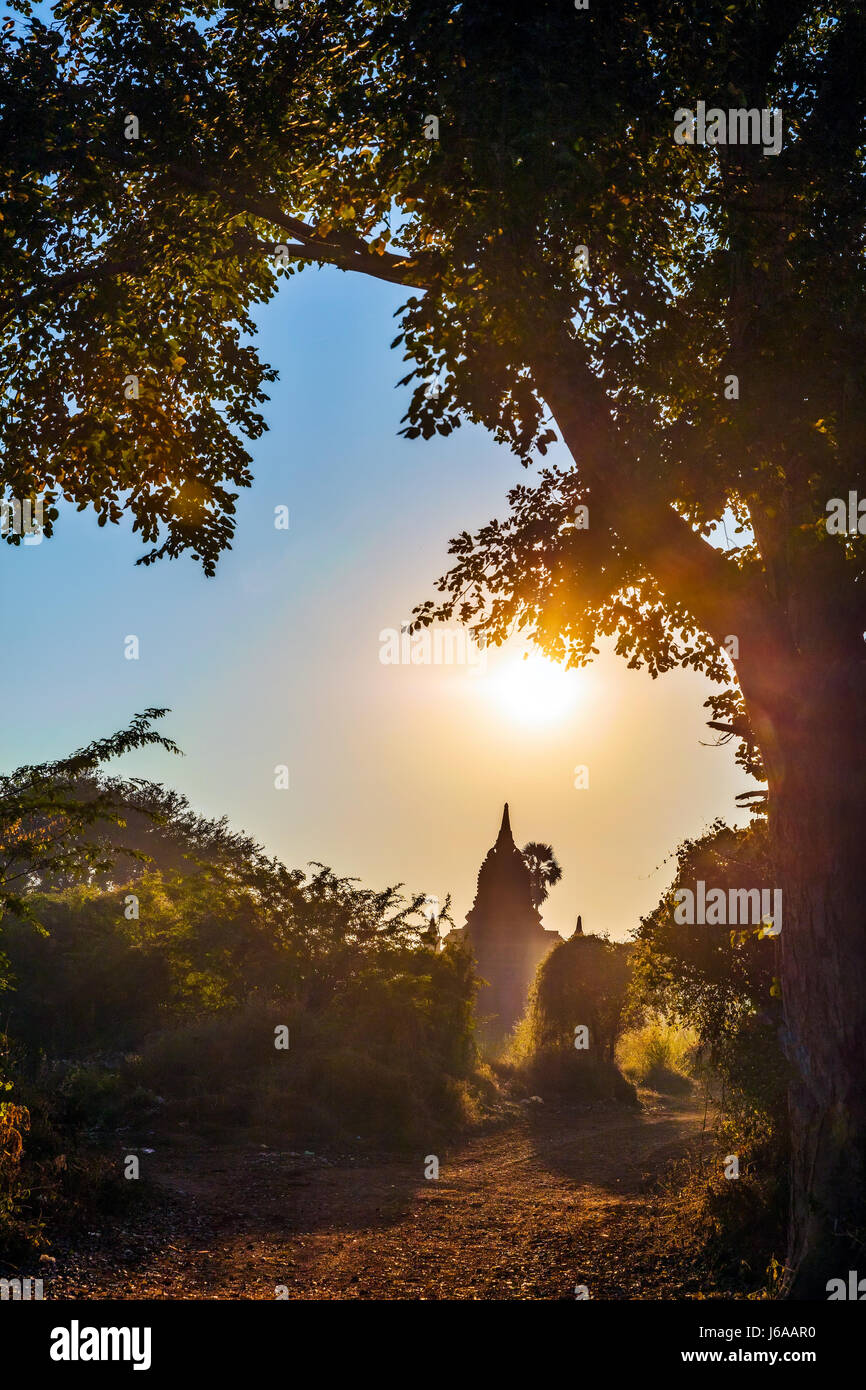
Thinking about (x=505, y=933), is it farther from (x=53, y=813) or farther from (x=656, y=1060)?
(x=53, y=813)

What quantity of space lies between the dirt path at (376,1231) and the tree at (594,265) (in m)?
3.12

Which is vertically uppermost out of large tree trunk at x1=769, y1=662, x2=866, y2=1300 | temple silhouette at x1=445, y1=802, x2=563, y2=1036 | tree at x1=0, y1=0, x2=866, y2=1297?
tree at x1=0, y1=0, x2=866, y2=1297

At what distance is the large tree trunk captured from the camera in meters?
6.95

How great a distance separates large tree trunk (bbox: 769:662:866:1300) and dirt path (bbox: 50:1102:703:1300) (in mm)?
2051

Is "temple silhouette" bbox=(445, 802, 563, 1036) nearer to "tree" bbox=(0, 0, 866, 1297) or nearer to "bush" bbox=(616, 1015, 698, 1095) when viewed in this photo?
"bush" bbox=(616, 1015, 698, 1095)

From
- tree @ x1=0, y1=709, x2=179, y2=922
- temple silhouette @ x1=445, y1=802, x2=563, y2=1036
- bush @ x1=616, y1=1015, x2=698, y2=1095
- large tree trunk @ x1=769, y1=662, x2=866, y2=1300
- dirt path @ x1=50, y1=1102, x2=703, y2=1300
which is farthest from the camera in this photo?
temple silhouette @ x1=445, y1=802, x2=563, y2=1036

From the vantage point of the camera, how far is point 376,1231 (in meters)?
10.8

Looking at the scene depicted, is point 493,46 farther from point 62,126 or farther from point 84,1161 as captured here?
point 84,1161

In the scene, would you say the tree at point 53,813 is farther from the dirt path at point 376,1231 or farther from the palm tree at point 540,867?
the palm tree at point 540,867

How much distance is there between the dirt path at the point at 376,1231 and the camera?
322 inches

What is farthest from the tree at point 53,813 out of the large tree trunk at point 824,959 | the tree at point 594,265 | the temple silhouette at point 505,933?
the temple silhouette at point 505,933

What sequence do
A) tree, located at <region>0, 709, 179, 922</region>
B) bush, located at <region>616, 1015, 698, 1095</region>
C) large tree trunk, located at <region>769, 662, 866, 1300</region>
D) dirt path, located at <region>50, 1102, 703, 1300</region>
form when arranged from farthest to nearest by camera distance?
bush, located at <region>616, 1015, 698, 1095</region>, tree, located at <region>0, 709, 179, 922</region>, dirt path, located at <region>50, 1102, 703, 1300</region>, large tree trunk, located at <region>769, 662, 866, 1300</region>

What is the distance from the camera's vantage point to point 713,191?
29.8ft

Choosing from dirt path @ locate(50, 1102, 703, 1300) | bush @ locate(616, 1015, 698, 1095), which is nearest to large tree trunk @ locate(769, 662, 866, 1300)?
dirt path @ locate(50, 1102, 703, 1300)
